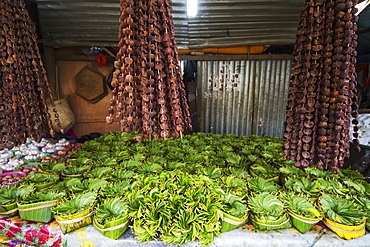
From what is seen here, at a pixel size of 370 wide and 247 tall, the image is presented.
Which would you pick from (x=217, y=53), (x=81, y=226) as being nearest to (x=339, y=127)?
(x=81, y=226)

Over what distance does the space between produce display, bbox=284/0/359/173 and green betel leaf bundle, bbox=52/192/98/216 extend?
5.90 feet

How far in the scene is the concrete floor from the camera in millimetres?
1326

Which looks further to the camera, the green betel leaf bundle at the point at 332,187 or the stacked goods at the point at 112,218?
the green betel leaf bundle at the point at 332,187

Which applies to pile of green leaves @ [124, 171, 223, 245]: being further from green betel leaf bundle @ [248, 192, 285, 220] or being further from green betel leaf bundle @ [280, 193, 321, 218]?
green betel leaf bundle @ [280, 193, 321, 218]

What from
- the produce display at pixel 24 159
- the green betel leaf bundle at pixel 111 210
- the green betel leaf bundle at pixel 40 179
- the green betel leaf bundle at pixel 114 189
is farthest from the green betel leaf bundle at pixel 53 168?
the green betel leaf bundle at pixel 111 210

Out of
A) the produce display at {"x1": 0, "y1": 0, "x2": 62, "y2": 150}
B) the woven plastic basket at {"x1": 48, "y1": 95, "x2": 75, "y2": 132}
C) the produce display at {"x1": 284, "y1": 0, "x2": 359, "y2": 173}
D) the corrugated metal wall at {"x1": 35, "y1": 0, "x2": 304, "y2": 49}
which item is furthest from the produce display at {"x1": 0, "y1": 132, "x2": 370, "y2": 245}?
the woven plastic basket at {"x1": 48, "y1": 95, "x2": 75, "y2": 132}

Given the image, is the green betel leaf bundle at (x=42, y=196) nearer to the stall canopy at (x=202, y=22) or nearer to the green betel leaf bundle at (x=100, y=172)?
the green betel leaf bundle at (x=100, y=172)

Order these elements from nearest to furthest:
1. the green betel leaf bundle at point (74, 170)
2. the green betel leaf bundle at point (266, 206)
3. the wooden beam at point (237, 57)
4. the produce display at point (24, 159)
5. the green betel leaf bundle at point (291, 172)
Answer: the green betel leaf bundle at point (266, 206), the green betel leaf bundle at point (291, 172), the green betel leaf bundle at point (74, 170), the produce display at point (24, 159), the wooden beam at point (237, 57)

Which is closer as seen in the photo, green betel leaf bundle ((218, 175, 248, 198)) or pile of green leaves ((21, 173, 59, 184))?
green betel leaf bundle ((218, 175, 248, 198))

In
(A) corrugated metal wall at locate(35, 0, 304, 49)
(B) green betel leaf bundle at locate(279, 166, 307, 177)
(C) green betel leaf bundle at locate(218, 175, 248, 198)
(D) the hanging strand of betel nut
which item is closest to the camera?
(C) green betel leaf bundle at locate(218, 175, 248, 198)

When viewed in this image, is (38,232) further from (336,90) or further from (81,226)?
(336,90)

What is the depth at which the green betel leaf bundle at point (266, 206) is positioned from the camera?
143 centimetres

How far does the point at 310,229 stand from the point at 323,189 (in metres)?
0.41

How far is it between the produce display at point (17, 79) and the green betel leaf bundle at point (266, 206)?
8.18ft
